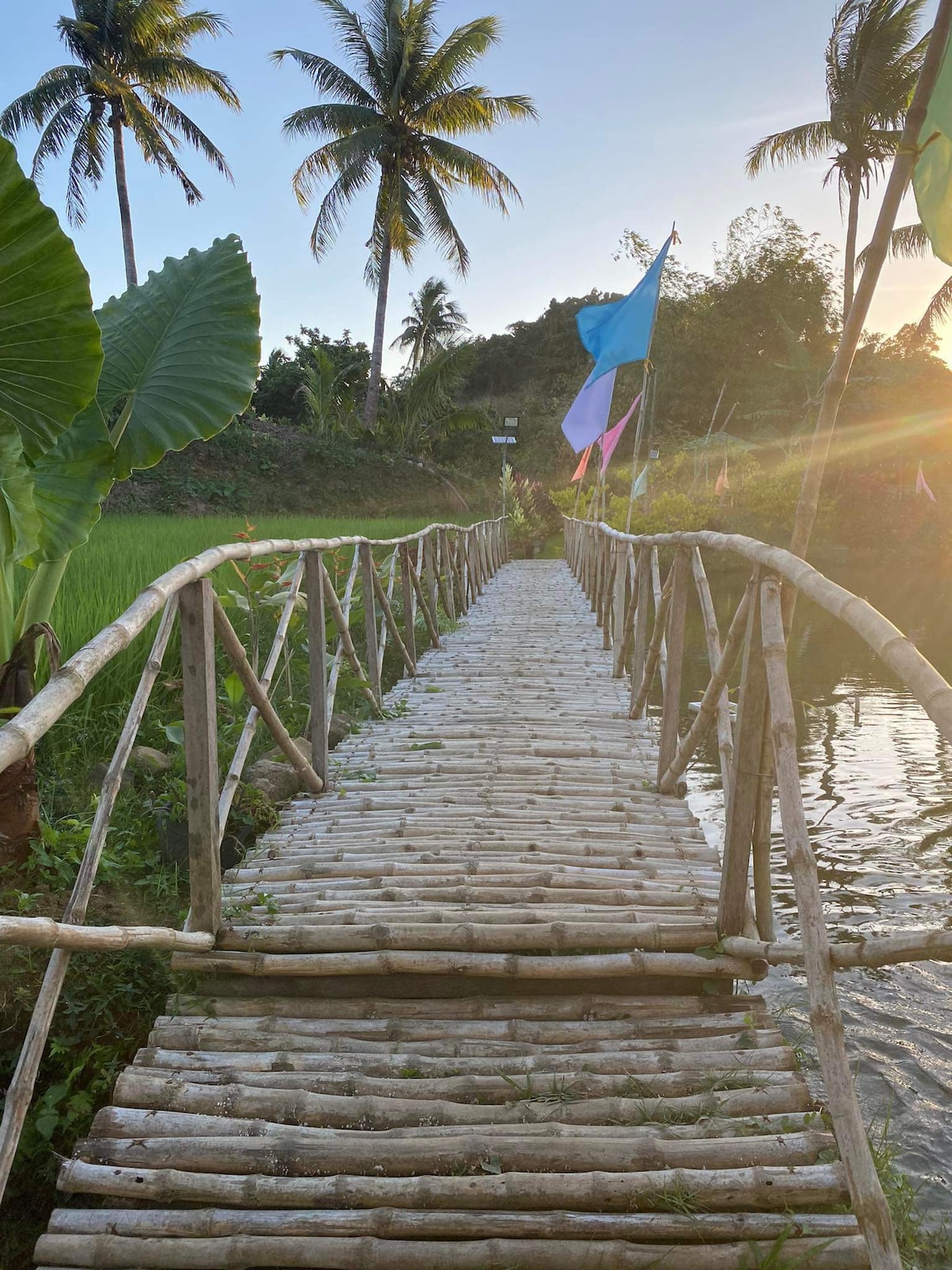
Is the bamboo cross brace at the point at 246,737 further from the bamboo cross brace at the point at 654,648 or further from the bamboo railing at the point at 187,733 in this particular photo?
the bamboo cross brace at the point at 654,648

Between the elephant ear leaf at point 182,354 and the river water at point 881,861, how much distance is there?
2.28m

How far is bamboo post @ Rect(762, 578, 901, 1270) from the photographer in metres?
1.29

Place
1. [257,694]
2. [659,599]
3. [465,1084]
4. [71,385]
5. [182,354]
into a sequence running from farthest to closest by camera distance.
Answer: [659,599] < [182,354] < [257,694] < [71,385] < [465,1084]

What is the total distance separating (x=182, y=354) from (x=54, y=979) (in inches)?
92.7

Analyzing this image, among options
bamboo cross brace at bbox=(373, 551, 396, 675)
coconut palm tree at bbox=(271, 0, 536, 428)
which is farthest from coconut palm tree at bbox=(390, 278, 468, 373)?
bamboo cross brace at bbox=(373, 551, 396, 675)

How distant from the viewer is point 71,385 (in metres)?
2.55

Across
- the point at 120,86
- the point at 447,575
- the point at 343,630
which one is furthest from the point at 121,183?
the point at 343,630

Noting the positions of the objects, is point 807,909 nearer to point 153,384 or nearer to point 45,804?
point 45,804

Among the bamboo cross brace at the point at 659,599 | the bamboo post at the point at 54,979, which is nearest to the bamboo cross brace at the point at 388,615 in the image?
the bamboo cross brace at the point at 659,599

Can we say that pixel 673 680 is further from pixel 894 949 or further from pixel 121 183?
pixel 121 183

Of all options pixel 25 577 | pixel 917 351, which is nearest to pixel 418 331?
pixel 917 351

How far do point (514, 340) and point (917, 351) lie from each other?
1556cm

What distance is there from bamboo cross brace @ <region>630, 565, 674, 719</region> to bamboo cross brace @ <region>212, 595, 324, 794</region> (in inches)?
59.5

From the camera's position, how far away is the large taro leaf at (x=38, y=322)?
222cm
